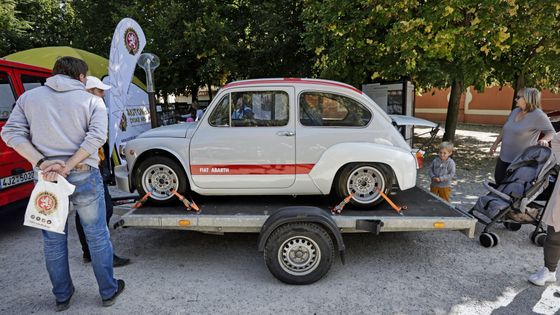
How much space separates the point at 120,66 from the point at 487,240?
6.72 metres

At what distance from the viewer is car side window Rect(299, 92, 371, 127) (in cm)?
401

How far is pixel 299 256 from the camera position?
11.6 feet

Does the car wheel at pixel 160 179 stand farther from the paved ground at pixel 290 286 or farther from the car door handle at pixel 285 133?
the car door handle at pixel 285 133

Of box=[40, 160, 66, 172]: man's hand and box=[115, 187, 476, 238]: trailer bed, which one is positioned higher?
box=[40, 160, 66, 172]: man's hand

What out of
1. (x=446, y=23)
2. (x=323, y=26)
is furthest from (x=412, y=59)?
(x=323, y=26)

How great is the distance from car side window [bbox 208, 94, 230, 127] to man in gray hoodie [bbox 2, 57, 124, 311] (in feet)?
4.28

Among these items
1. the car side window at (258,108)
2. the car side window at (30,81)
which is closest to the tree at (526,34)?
the car side window at (258,108)

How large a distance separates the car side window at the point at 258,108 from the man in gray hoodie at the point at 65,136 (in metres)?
1.47

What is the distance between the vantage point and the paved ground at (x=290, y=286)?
3180mm

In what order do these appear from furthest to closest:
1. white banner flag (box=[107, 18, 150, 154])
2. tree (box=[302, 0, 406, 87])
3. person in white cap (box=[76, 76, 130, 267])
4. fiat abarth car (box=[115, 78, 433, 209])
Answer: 1. tree (box=[302, 0, 406, 87])
2. white banner flag (box=[107, 18, 150, 154])
3. fiat abarth car (box=[115, 78, 433, 209])
4. person in white cap (box=[76, 76, 130, 267])

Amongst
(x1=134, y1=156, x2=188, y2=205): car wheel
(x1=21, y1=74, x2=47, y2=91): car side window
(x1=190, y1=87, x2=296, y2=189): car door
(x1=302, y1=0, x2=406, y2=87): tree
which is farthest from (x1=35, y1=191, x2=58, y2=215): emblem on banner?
(x1=302, y1=0, x2=406, y2=87): tree

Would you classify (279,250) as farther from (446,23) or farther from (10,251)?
(446,23)

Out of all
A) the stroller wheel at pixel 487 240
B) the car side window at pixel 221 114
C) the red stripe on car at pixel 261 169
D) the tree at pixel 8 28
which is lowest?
the stroller wheel at pixel 487 240

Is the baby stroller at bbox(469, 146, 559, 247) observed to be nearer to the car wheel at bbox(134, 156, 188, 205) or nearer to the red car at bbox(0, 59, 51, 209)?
the car wheel at bbox(134, 156, 188, 205)
